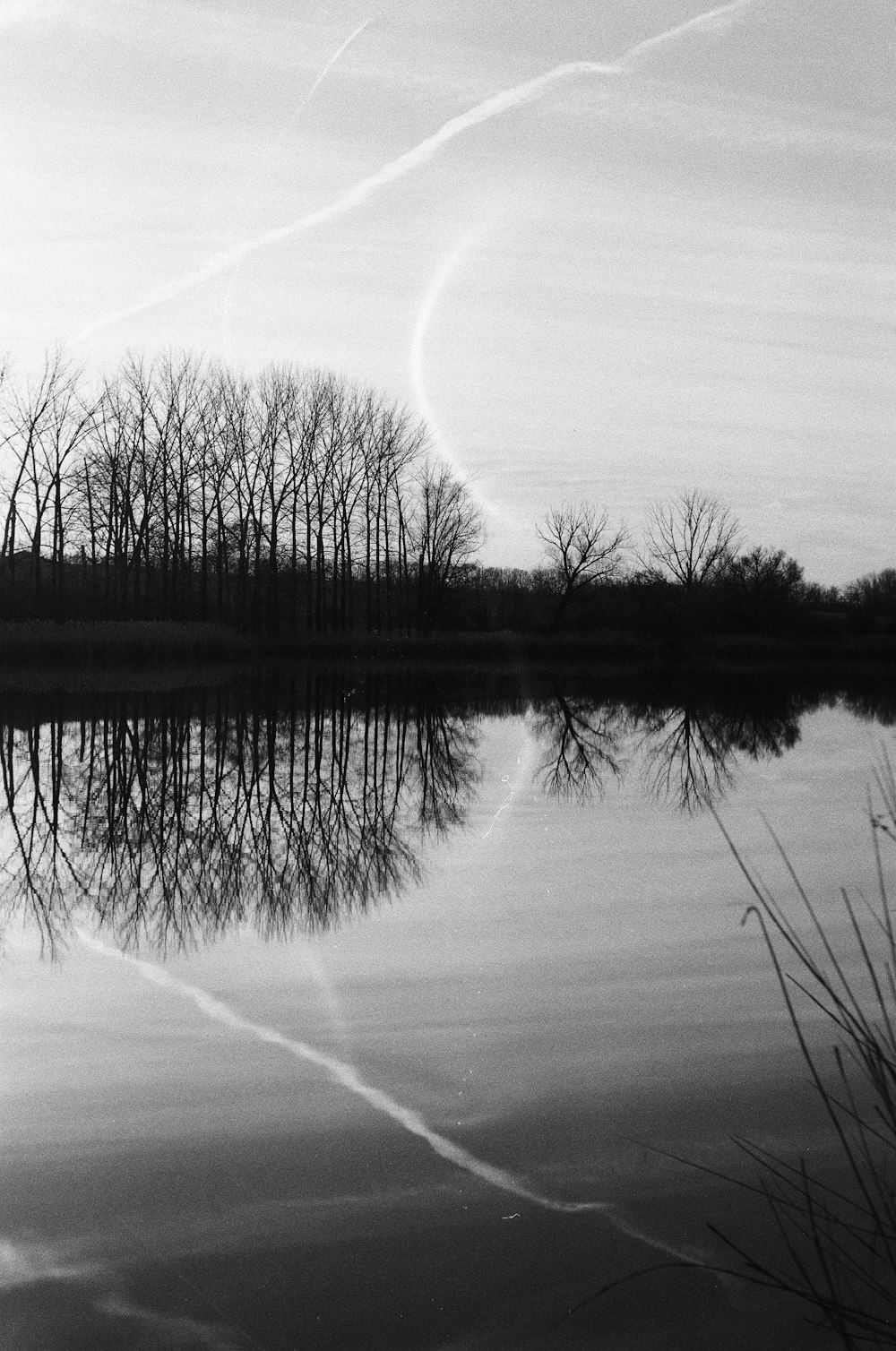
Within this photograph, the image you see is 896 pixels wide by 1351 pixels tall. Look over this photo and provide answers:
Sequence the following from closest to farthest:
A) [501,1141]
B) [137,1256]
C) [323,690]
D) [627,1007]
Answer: [137,1256], [501,1141], [627,1007], [323,690]

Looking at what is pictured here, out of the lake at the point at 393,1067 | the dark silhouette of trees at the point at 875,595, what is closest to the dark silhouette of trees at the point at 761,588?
the dark silhouette of trees at the point at 875,595

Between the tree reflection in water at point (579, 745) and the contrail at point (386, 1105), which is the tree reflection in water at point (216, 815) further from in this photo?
the tree reflection in water at point (579, 745)

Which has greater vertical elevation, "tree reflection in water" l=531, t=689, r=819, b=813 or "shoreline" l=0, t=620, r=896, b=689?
"shoreline" l=0, t=620, r=896, b=689

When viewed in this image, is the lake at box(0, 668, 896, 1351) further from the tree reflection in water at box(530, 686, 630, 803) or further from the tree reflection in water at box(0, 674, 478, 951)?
the tree reflection in water at box(530, 686, 630, 803)

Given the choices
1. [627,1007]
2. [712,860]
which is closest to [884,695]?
[712,860]

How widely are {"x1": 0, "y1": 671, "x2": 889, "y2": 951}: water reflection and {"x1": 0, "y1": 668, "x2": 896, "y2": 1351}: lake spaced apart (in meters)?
0.05

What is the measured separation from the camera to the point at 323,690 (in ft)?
82.8

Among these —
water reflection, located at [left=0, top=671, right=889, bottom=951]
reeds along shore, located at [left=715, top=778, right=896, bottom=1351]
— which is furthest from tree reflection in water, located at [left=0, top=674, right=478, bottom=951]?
reeds along shore, located at [left=715, top=778, right=896, bottom=1351]

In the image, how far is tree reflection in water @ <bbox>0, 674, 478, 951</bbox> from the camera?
249 inches

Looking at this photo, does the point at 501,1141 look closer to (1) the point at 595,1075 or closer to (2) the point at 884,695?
(1) the point at 595,1075

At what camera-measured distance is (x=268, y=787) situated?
10.6 meters

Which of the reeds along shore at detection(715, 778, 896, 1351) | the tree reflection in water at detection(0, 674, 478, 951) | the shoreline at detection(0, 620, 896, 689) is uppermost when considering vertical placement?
the shoreline at detection(0, 620, 896, 689)

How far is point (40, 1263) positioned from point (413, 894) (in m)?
3.98

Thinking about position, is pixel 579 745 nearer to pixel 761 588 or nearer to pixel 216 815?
pixel 216 815
